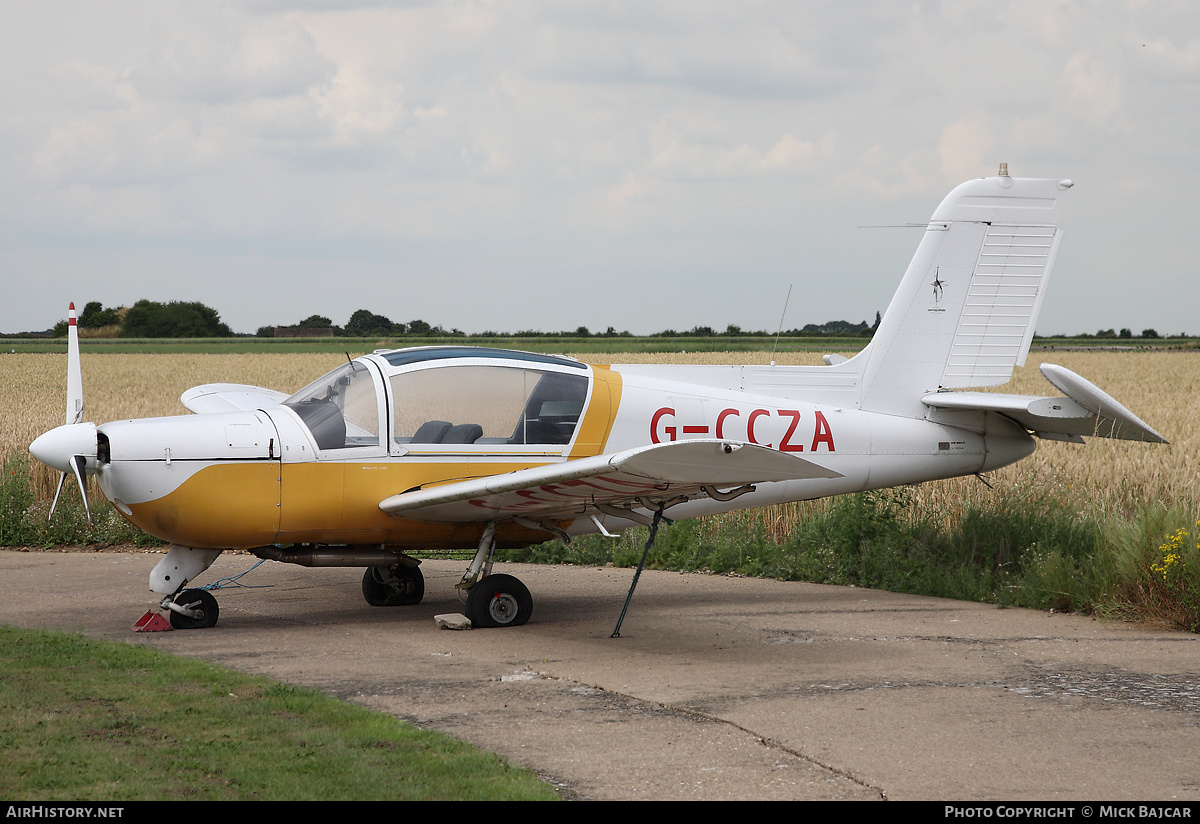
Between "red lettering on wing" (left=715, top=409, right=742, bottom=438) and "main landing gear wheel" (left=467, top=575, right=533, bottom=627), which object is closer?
"main landing gear wheel" (left=467, top=575, right=533, bottom=627)

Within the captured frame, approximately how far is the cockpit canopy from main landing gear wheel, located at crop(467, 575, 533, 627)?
1005mm

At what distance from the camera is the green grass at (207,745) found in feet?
14.4

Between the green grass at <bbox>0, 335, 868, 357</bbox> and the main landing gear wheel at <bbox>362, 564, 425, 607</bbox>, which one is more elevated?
the main landing gear wheel at <bbox>362, 564, 425, 607</bbox>

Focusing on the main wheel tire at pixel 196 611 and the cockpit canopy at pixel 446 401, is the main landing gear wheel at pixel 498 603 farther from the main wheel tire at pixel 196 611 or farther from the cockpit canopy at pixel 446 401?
the main wheel tire at pixel 196 611

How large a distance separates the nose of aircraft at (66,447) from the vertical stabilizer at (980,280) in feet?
20.9

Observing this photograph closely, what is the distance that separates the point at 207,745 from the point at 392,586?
431 cm

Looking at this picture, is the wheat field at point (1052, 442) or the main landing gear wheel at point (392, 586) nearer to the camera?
the main landing gear wheel at point (392, 586)

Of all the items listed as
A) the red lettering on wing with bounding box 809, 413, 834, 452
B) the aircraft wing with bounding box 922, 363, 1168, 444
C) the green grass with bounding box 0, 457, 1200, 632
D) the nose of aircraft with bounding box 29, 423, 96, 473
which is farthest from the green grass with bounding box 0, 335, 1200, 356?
the nose of aircraft with bounding box 29, 423, 96, 473

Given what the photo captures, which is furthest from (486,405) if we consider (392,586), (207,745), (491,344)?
(491,344)

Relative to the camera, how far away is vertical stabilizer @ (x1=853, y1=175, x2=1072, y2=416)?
9.73 m

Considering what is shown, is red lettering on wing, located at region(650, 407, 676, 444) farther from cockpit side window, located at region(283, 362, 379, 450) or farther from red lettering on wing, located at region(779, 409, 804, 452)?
cockpit side window, located at region(283, 362, 379, 450)

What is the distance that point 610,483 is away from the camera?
6.94 m

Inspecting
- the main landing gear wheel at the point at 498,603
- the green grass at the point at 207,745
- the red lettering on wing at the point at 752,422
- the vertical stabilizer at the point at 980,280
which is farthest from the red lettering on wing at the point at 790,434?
the green grass at the point at 207,745

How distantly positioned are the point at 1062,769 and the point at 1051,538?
5.22 m
